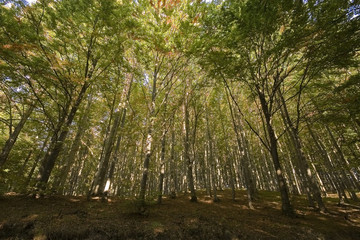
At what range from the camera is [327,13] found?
5434mm

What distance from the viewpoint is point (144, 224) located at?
19.0 feet

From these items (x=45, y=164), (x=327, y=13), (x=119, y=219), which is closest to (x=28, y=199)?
(x=45, y=164)

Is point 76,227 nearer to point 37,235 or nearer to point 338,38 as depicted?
point 37,235

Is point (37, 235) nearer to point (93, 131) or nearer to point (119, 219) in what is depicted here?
point (119, 219)

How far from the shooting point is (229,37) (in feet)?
22.9

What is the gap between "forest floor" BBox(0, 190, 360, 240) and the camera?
4.89 m

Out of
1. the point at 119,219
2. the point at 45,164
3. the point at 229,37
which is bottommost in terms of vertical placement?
the point at 119,219

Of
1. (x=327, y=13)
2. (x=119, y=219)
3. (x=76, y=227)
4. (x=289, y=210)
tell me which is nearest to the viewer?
(x=76, y=227)

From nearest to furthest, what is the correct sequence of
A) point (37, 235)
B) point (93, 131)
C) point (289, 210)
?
point (37, 235) < point (289, 210) < point (93, 131)

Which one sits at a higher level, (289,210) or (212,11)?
(212,11)

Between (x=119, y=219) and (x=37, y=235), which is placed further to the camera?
(x=119, y=219)

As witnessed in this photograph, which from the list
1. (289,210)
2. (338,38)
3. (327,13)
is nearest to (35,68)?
(327,13)

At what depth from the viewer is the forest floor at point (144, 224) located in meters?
4.89

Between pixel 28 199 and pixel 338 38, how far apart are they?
48.2 feet
